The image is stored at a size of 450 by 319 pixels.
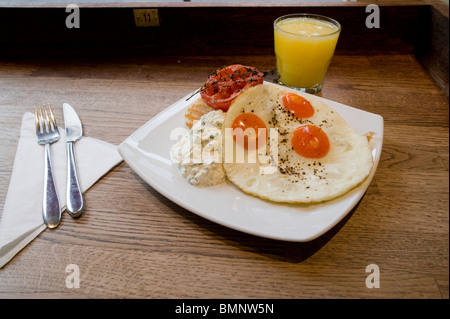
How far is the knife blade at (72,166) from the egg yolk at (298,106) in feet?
3.31

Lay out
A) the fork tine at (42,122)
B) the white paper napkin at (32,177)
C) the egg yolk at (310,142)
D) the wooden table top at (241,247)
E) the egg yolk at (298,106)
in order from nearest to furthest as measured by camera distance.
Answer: the wooden table top at (241,247) → the white paper napkin at (32,177) → the egg yolk at (310,142) → the egg yolk at (298,106) → the fork tine at (42,122)

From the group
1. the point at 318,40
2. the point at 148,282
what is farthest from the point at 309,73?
the point at 148,282

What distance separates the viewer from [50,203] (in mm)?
1188

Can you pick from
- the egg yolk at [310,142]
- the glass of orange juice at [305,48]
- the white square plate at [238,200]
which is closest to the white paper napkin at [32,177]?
the white square plate at [238,200]

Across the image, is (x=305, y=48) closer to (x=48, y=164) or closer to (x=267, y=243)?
(x=267, y=243)

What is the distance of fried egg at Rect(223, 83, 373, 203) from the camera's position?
1143 millimetres

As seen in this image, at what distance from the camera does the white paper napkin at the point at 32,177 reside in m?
1.09

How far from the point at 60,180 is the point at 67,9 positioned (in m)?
1.53

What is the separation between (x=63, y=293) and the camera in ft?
3.13

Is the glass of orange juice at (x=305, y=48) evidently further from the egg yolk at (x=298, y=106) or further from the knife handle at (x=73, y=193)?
the knife handle at (x=73, y=193)

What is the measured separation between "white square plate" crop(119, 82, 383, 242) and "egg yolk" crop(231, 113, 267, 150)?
0.22 metres

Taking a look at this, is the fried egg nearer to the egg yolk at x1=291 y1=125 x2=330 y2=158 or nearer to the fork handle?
the egg yolk at x1=291 y1=125 x2=330 y2=158

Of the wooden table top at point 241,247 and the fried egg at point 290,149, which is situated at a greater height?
the fried egg at point 290,149

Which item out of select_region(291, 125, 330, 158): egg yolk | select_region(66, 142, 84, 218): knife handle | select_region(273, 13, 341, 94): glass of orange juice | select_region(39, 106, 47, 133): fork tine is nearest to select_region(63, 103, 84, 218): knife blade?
select_region(66, 142, 84, 218): knife handle
